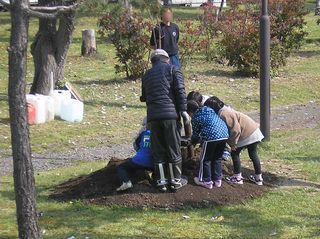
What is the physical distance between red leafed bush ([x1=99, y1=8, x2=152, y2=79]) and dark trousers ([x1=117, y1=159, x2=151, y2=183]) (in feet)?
29.5

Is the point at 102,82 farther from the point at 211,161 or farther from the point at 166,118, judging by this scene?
the point at 166,118

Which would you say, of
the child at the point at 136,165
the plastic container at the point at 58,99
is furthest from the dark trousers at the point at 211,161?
the plastic container at the point at 58,99

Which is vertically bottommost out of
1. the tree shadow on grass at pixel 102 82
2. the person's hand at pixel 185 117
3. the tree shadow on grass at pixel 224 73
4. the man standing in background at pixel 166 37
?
the tree shadow on grass at pixel 102 82

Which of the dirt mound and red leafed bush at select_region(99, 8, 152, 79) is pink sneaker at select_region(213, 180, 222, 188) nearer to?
the dirt mound

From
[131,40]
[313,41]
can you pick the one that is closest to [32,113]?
[131,40]

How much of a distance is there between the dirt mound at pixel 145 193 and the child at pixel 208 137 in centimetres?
13

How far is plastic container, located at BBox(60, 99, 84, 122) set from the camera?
13.4m

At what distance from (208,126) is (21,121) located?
2.92 metres

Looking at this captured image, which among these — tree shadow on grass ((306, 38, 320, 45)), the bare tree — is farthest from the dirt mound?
tree shadow on grass ((306, 38, 320, 45))

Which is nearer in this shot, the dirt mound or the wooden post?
the dirt mound

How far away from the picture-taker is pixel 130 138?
1258 centimetres

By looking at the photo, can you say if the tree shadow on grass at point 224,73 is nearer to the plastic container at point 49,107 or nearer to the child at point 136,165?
the plastic container at point 49,107

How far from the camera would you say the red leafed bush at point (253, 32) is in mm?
18344

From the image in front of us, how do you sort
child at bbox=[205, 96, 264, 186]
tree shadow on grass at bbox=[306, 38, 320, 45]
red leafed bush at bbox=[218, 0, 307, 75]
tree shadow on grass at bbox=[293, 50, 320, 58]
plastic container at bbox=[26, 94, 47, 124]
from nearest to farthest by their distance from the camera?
child at bbox=[205, 96, 264, 186] < plastic container at bbox=[26, 94, 47, 124] < red leafed bush at bbox=[218, 0, 307, 75] < tree shadow on grass at bbox=[293, 50, 320, 58] < tree shadow on grass at bbox=[306, 38, 320, 45]
